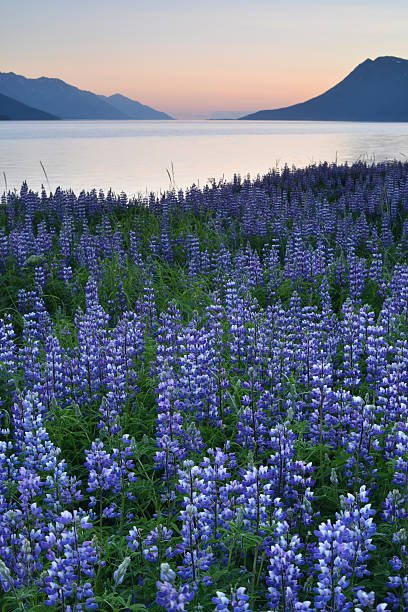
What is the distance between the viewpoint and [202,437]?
15.1 ft

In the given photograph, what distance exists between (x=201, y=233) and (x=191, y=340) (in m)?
6.87

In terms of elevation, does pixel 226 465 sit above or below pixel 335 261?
below

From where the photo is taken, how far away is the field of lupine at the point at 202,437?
9.04 feet

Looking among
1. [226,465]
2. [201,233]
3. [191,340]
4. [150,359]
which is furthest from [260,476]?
[201,233]

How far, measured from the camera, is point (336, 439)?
172 inches

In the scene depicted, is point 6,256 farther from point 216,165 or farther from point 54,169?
point 216,165

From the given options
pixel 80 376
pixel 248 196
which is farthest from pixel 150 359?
pixel 248 196

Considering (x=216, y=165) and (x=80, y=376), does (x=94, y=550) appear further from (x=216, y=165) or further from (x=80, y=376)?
(x=216, y=165)

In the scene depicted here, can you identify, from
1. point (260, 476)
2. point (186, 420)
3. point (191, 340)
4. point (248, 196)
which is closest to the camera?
point (260, 476)

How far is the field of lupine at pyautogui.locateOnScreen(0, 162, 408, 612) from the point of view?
2.76 meters

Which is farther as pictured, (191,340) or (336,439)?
(191,340)

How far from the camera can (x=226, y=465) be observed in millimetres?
3990

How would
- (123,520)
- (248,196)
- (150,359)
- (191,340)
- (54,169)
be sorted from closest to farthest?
(123,520) → (191,340) → (150,359) → (248,196) → (54,169)

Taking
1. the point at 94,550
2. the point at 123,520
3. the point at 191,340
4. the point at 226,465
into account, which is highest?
the point at 191,340
